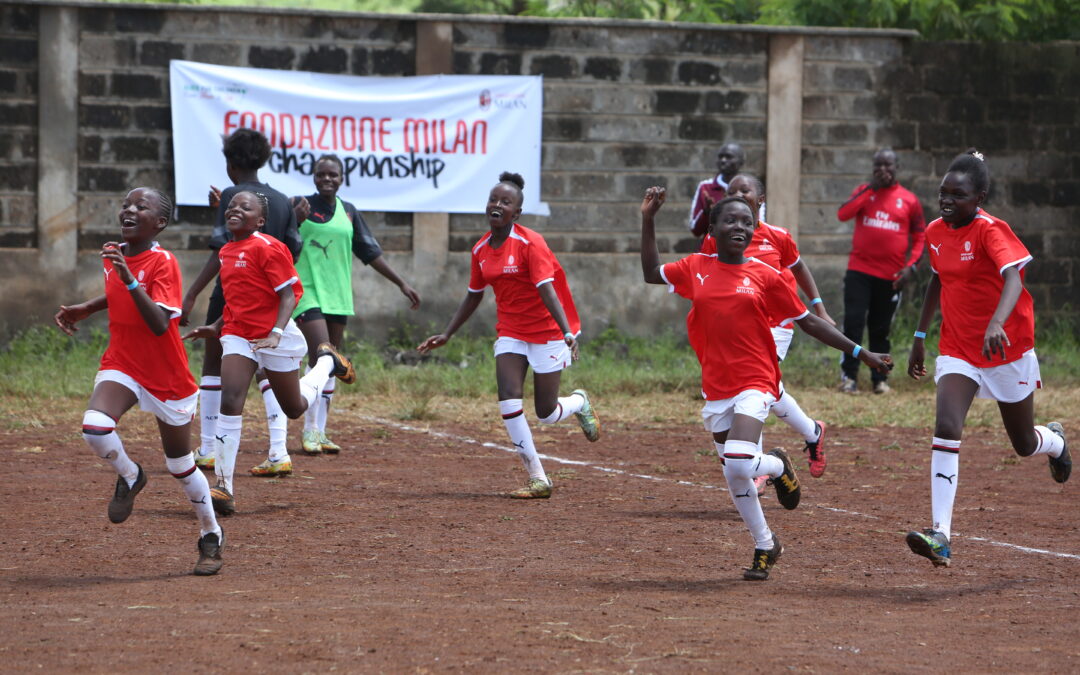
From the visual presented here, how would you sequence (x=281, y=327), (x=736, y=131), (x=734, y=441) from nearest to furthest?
(x=734, y=441) < (x=281, y=327) < (x=736, y=131)

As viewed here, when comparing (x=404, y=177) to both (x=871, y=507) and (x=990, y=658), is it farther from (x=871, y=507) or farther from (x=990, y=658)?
(x=990, y=658)

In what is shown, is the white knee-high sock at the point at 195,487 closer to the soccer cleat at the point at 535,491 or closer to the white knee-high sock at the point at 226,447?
the white knee-high sock at the point at 226,447

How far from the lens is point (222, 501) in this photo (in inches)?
311

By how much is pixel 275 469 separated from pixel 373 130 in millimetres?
6719

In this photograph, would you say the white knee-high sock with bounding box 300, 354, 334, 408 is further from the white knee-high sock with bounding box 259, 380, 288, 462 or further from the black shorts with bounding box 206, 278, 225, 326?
the black shorts with bounding box 206, 278, 225, 326

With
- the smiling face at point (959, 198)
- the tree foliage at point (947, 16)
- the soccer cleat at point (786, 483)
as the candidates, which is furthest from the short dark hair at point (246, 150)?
the tree foliage at point (947, 16)

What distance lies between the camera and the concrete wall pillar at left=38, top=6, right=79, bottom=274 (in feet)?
47.6

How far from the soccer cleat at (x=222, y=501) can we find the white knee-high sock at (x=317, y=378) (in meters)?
1.25

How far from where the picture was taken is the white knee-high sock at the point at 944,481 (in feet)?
22.3

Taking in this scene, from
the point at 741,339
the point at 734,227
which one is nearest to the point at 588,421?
the point at 741,339

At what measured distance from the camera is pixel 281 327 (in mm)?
7941

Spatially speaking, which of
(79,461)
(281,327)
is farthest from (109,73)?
(281,327)

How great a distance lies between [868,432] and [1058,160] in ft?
20.3

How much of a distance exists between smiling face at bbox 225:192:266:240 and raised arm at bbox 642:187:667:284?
2207 millimetres
